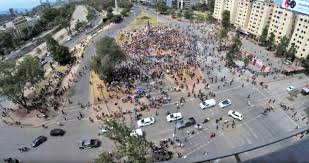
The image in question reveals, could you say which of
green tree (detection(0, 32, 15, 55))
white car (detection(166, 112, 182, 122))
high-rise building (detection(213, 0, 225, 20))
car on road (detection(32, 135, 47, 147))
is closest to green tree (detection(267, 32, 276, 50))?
high-rise building (detection(213, 0, 225, 20))

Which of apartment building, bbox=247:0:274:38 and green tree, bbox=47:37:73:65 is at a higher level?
apartment building, bbox=247:0:274:38

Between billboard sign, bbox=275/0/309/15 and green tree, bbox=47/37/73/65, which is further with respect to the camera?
green tree, bbox=47/37/73/65

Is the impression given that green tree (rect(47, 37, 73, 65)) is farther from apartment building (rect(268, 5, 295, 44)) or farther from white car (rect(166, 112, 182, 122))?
apartment building (rect(268, 5, 295, 44))

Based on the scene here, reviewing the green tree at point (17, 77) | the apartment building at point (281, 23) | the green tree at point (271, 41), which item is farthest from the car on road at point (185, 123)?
the apartment building at point (281, 23)

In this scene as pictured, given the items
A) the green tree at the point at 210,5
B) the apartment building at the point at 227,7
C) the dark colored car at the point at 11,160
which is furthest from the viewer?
the green tree at the point at 210,5

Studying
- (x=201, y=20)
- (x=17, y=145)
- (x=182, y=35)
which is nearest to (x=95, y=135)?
(x=17, y=145)

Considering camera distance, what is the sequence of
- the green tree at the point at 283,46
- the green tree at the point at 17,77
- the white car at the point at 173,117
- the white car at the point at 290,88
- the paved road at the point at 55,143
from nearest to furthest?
the paved road at the point at 55,143 → the white car at the point at 173,117 → the green tree at the point at 17,77 → the white car at the point at 290,88 → the green tree at the point at 283,46

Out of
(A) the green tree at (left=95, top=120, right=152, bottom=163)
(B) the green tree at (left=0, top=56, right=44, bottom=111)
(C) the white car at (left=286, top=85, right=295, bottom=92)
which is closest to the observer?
(A) the green tree at (left=95, top=120, right=152, bottom=163)

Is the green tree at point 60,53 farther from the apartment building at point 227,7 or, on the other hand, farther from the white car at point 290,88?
the apartment building at point 227,7
